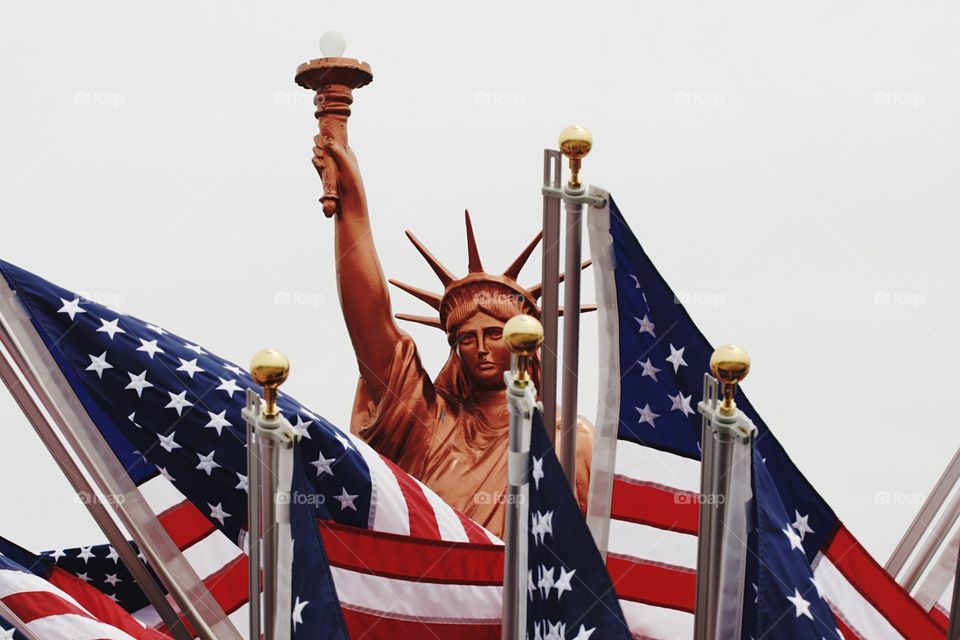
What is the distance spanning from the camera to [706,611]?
13.7 meters

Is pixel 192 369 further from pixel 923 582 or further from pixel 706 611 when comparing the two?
pixel 923 582

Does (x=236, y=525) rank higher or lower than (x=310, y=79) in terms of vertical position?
lower

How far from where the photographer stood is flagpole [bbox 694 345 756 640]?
43.9 ft

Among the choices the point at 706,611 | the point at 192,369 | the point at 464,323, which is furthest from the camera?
the point at 464,323

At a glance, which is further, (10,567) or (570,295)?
(10,567)

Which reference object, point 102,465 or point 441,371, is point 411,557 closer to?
point 102,465

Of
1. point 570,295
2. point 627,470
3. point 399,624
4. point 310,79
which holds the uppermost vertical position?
point 310,79

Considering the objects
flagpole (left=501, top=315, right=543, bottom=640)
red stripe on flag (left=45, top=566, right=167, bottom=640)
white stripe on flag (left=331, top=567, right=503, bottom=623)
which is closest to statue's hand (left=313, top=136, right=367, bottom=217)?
red stripe on flag (left=45, top=566, right=167, bottom=640)

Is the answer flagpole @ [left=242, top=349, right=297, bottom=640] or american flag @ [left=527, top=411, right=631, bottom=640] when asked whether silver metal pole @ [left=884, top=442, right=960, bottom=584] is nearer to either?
american flag @ [left=527, top=411, right=631, bottom=640]

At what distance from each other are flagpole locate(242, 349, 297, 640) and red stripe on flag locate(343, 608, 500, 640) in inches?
44.9

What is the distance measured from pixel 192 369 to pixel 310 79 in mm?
5192

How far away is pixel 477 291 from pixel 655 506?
674 centimetres

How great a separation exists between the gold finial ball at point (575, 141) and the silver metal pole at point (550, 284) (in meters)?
0.17

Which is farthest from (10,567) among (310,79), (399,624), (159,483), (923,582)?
(923,582)
